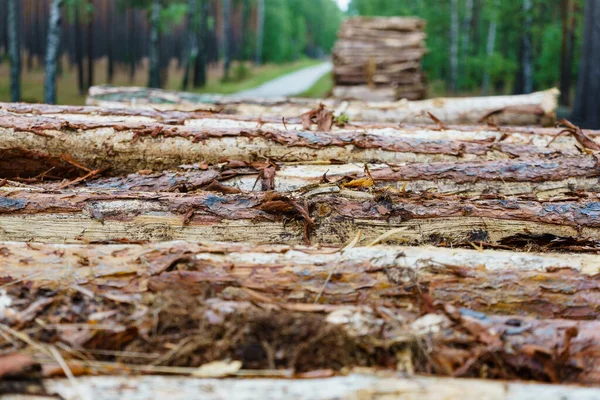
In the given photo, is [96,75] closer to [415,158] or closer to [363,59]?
[363,59]

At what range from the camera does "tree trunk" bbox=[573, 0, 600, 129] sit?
35.7 ft

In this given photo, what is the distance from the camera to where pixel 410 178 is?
287 centimetres

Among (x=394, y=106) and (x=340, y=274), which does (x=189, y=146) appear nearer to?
(x=340, y=274)

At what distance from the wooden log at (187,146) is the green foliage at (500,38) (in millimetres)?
17261

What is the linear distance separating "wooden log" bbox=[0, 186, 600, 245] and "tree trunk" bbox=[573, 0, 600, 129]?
9.97 meters

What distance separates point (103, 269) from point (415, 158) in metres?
2.00

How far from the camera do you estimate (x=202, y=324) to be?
1687mm

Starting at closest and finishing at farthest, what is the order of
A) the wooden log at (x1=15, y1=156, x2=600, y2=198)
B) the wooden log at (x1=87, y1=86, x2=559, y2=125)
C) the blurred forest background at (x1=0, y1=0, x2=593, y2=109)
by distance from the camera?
the wooden log at (x1=15, y1=156, x2=600, y2=198) → the wooden log at (x1=87, y1=86, x2=559, y2=125) → the blurred forest background at (x1=0, y1=0, x2=593, y2=109)

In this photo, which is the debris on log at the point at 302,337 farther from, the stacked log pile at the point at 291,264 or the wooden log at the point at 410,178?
the wooden log at the point at 410,178

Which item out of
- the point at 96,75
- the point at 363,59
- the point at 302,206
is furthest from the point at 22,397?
the point at 96,75

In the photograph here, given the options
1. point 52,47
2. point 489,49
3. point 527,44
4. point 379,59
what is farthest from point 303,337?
point 489,49

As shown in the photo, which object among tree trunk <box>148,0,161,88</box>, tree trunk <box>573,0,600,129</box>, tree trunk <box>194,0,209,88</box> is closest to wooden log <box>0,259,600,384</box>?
tree trunk <box>573,0,600,129</box>

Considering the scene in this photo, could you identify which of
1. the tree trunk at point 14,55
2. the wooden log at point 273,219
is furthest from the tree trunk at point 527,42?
the wooden log at point 273,219

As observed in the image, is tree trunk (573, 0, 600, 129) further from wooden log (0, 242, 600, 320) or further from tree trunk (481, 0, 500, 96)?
wooden log (0, 242, 600, 320)
